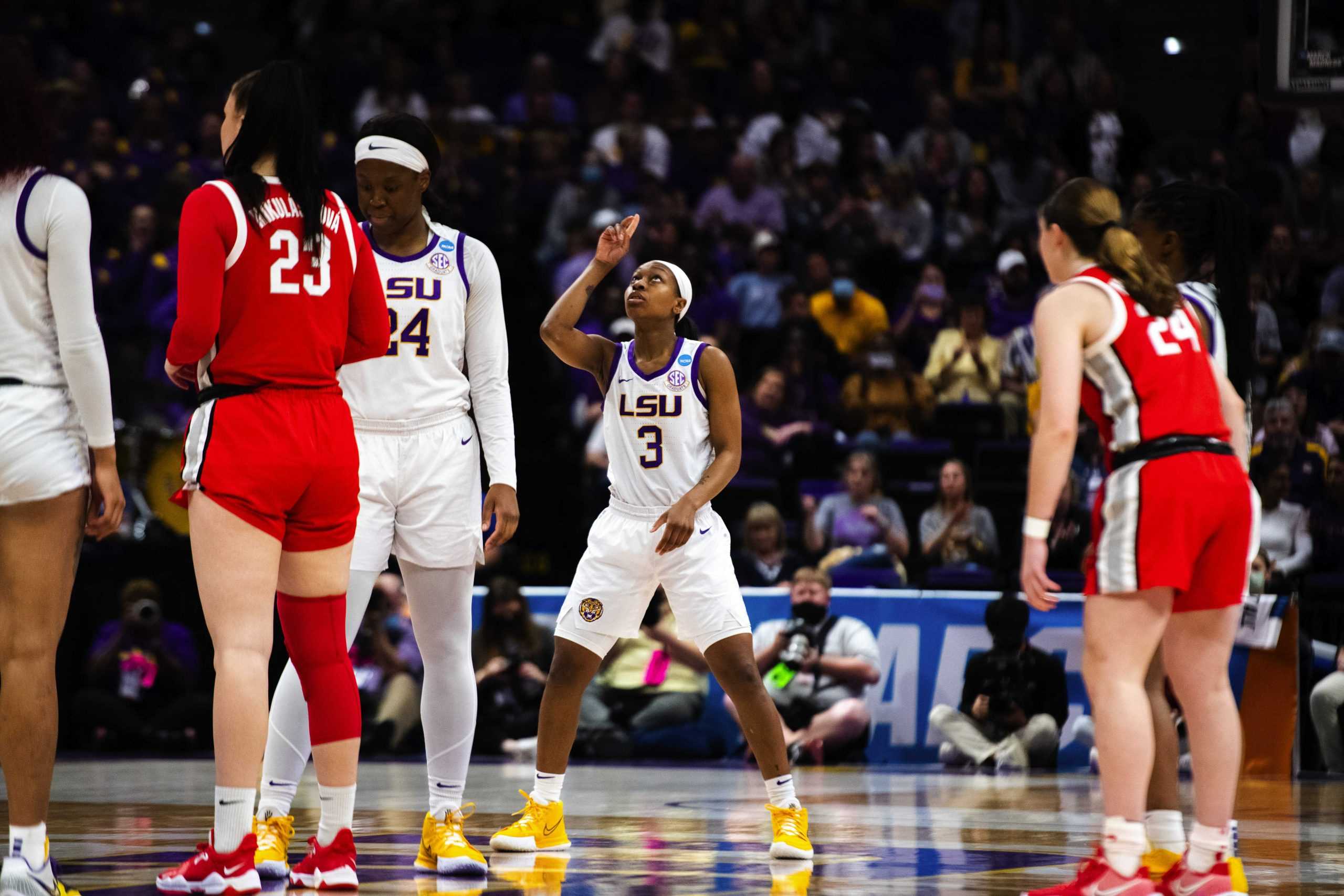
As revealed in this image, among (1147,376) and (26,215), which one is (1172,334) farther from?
(26,215)

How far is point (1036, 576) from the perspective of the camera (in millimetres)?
4633

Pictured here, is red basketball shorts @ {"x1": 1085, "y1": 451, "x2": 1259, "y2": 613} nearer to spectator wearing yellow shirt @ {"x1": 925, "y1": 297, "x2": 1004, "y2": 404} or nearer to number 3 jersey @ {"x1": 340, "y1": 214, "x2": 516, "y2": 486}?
number 3 jersey @ {"x1": 340, "y1": 214, "x2": 516, "y2": 486}

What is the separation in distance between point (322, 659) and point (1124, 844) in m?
2.28

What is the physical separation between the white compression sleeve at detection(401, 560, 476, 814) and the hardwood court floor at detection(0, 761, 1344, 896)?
0.36 meters

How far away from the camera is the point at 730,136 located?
17.3 m

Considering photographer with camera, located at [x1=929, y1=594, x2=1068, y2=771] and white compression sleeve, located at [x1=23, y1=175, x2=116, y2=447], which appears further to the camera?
photographer with camera, located at [x1=929, y1=594, x2=1068, y2=771]

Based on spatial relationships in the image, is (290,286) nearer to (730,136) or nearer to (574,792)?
(574,792)

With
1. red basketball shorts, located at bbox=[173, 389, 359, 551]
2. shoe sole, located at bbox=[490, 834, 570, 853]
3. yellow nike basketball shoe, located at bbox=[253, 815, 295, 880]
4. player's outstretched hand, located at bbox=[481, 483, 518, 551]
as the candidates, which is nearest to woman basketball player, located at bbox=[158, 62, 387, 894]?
red basketball shorts, located at bbox=[173, 389, 359, 551]

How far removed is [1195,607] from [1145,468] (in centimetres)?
42

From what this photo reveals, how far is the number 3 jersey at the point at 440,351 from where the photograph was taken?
573 cm

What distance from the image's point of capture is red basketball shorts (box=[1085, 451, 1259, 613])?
4.62m

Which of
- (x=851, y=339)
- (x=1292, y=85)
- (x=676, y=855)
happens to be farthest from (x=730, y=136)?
(x=676, y=855)

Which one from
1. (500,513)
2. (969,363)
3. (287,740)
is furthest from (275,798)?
(969,363)

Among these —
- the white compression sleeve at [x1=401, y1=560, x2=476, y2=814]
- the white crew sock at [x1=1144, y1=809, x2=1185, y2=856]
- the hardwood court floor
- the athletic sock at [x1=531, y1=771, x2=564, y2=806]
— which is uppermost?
the white compression sleeve at [x1=401, y1=560, x2=476, y2=814]
